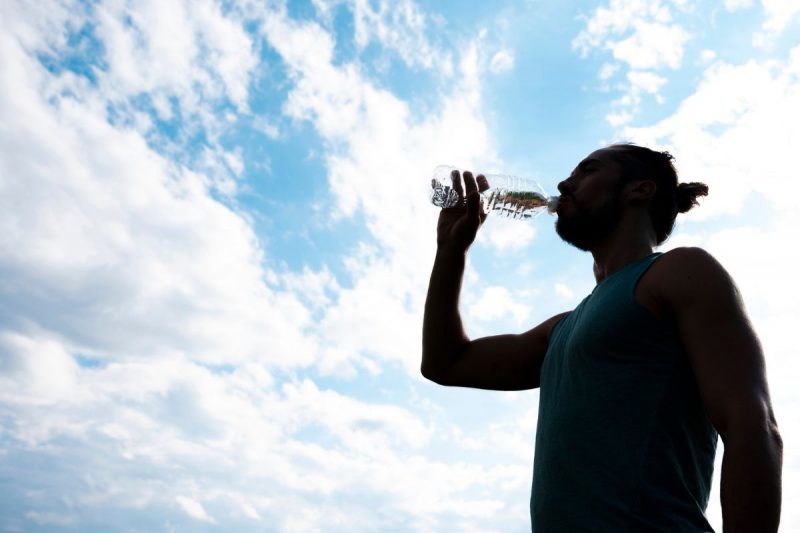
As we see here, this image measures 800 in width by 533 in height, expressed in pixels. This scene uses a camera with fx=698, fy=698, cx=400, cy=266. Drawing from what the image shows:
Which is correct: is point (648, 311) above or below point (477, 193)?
below

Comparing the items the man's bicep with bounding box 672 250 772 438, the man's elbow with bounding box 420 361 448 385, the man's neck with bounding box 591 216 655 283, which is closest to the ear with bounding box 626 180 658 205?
the man's neck with bounding box 591 216 655 283

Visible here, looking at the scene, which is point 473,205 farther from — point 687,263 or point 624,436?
point 624,436

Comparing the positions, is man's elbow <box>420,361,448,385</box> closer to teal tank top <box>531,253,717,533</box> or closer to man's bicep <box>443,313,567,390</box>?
man's bicep <box>443,313,567,390</box>

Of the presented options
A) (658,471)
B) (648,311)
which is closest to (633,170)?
(648,311)

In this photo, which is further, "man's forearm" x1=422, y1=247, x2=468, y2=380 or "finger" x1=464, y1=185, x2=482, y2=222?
"finger" x1=464, y1=185, x2=482, y2=222

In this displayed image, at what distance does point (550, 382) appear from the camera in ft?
10.0

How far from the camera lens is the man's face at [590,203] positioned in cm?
362

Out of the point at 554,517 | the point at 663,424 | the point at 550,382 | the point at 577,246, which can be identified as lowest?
the point at 554,517

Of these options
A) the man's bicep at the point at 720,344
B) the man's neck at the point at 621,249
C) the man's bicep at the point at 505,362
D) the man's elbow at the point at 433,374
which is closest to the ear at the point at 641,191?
the man's neck at the point at 621,249

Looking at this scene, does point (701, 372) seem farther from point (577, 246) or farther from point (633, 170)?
point (633, 170)

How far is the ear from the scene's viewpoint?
3688mm

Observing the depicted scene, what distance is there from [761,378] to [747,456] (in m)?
0.30

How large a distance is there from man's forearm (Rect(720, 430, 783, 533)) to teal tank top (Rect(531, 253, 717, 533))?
0.25 metres

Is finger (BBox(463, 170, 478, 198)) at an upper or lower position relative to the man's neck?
upper
